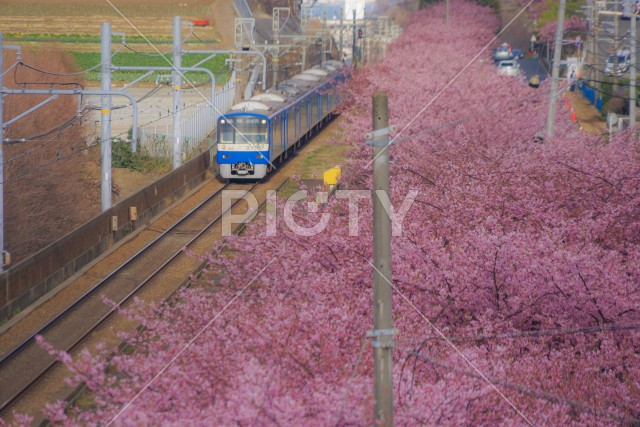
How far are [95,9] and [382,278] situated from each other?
68323 millimetres

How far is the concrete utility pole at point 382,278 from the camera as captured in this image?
7891mm

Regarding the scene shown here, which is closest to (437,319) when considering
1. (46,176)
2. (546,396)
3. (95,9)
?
(546,396)

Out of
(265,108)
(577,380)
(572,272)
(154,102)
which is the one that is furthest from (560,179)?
(154,102)

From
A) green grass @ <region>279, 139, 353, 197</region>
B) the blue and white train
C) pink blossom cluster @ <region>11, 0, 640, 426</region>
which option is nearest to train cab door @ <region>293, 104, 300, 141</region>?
the blue and white train

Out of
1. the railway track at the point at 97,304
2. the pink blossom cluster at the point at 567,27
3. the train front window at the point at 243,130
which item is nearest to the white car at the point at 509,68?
the pink blossom cluster at the point at 567,27

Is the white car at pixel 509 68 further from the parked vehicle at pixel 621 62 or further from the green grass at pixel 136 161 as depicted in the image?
the green grass at pixel 136 161

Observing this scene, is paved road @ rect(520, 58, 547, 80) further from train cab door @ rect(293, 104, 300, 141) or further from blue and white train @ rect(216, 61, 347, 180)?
blue and white train @ rect(216, 61, 347, 180)

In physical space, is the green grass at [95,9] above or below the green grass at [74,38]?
above

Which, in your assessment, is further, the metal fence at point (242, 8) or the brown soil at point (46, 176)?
the metal fence at point (242, 8)

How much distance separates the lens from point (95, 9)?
72.4m

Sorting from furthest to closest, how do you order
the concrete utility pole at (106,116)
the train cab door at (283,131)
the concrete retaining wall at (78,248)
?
the train cab door at (283,131) < the concrete utility pole at (106,116) < the concrete retaining wall at (78,248)

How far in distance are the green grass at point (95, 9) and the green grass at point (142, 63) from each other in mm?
4362

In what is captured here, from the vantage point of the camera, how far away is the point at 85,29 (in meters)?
69.9

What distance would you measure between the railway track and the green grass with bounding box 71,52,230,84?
33.3 m
